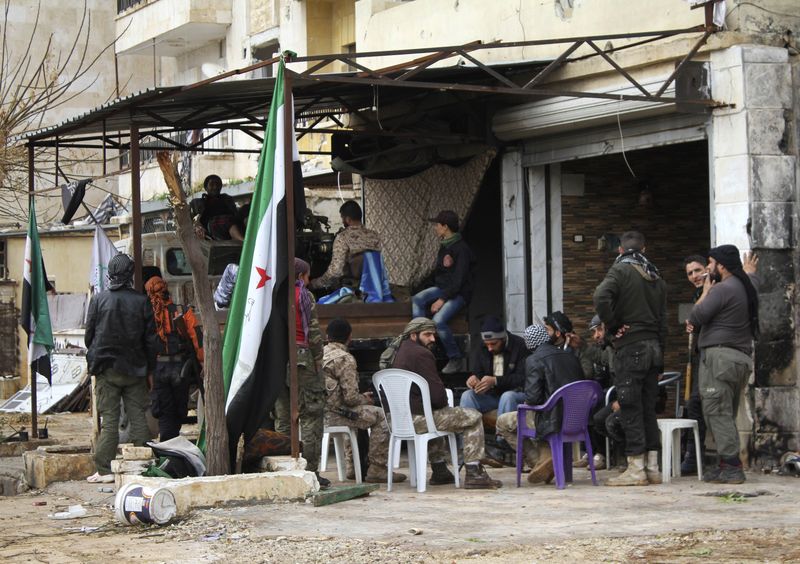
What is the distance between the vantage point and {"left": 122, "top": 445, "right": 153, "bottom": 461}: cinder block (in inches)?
379

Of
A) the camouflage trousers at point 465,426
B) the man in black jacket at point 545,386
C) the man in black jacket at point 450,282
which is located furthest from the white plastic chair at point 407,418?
the man in black jacket at point 450,282

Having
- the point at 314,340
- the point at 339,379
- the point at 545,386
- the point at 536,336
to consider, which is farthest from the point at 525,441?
the point at 314,340

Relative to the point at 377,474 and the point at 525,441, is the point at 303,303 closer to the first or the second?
the point at 377,474

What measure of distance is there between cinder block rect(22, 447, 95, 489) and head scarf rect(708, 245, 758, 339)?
548 cm

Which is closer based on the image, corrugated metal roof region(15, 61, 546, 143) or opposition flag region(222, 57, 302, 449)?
opposition flag region(222, 57, 302, 449)

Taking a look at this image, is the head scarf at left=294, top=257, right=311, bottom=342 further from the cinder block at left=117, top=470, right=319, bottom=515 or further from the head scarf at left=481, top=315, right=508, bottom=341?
the head scarf at left=481, top=315, right=508, bottom=341

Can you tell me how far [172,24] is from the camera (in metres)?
28.2

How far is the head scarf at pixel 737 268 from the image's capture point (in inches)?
390

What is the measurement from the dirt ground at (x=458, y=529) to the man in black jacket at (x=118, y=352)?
974mm

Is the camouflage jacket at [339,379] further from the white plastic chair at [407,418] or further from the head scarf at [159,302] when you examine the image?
the head scarf at [159,302]

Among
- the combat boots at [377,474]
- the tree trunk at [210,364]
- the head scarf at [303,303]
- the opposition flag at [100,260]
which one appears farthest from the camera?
the opposition flag at [100,260]

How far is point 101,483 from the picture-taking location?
10.8 metres

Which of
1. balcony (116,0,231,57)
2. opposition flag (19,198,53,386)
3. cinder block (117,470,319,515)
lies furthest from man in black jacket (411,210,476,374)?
balcony (116,0,231,57)

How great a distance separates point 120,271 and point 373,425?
2452mm
